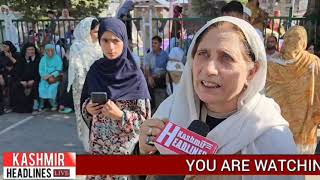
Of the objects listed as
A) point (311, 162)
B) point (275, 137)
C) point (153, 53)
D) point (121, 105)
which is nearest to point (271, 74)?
point (121, 105)

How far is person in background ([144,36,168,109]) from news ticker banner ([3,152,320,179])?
16.8 feet

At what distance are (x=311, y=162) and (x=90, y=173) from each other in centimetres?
94

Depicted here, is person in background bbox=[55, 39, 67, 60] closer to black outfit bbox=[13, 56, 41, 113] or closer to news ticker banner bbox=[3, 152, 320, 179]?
black outfit bbox=[13, 56, 41, 113]

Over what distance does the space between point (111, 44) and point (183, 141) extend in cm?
175

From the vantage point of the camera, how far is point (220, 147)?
1.49 metres

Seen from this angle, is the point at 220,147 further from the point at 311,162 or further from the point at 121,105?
the point at 121,105

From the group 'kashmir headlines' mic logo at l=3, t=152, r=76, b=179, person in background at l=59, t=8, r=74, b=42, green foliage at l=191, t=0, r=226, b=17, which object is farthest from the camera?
green foliage at l=191, t=0, r=226, b=17

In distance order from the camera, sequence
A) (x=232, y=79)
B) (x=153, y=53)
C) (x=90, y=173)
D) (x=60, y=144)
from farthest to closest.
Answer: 1. (x=153, y=53)
2. (x=60, y=144)
3. (x=90, y=173)
4. (x=232, y=79)

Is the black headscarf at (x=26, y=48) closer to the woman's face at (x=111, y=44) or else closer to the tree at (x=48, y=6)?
the woman's face at (x=111, y=44)

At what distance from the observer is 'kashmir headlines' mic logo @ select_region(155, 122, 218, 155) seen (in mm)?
1355

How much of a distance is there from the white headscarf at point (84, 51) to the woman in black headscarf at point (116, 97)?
2.15 m

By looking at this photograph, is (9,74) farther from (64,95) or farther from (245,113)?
(245,113)

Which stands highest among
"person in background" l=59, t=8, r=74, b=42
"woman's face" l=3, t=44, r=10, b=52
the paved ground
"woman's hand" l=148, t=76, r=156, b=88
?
"person in background" l=59, t=8, r=74, b=42

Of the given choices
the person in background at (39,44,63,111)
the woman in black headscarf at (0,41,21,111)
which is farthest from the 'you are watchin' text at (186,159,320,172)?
the woman in black headscarf at (0,41,21,111)
